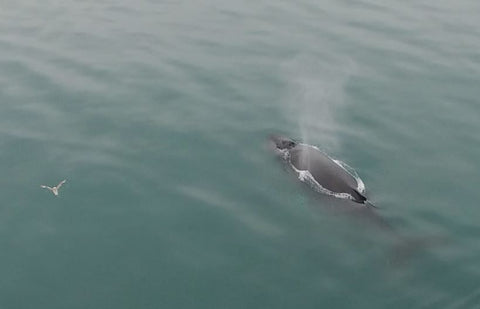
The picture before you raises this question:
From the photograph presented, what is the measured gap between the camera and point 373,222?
1000 inches

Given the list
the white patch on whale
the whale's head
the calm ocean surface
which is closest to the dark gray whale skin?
the whale's head

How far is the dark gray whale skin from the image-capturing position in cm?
2645

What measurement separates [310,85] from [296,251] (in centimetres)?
1469

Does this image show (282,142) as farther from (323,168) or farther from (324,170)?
(324,170)

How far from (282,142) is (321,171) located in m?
3.39

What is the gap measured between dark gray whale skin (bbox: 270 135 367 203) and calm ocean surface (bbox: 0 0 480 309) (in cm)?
81

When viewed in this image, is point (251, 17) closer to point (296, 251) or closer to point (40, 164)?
point (40, 164)

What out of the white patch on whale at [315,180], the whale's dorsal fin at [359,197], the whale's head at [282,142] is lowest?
the whale's dorsal fin at [359,197]

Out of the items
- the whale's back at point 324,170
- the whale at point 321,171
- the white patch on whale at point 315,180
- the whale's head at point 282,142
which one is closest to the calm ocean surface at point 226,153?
the white patch on whale at point 315,180

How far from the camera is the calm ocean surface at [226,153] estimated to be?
74.5 feet

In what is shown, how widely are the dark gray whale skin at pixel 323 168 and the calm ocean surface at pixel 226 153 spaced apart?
809 millimetres

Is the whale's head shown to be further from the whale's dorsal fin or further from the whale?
the whale's dorsal fin

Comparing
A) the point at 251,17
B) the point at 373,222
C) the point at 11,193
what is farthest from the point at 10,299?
the point at 251,17

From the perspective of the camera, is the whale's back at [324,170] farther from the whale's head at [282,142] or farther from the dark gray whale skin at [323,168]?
the whale's head at [282,142]
